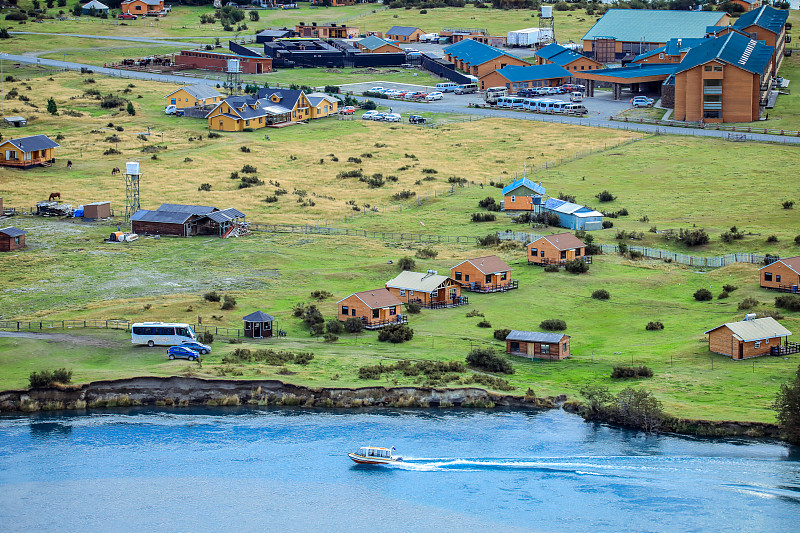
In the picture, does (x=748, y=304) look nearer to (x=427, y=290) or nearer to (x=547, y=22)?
(x=427, y=290)

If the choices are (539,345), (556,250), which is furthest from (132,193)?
(539,345)

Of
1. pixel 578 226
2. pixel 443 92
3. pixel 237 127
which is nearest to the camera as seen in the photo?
pixel 578 226

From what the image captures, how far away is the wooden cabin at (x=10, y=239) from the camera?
78438 mm

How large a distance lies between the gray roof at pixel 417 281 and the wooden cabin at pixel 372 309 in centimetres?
298

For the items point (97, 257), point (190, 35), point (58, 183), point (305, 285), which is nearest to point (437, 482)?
point (305, 285)

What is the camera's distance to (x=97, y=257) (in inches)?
3044

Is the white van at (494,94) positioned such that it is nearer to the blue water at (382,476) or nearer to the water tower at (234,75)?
the water tower at (234,75)

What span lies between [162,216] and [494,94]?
67462 mm

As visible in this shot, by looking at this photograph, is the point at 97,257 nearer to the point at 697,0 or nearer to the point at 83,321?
the point at 83,321

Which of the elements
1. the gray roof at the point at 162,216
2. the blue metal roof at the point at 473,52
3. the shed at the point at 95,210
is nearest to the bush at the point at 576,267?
the gray roof at the point at 162,216

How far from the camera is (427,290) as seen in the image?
6725cm

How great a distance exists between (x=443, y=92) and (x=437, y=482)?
107m

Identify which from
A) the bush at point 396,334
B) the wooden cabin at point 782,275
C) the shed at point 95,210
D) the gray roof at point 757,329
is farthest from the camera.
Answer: the shed at point 95,210

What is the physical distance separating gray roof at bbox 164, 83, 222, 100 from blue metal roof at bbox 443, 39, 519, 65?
39.3 meters
